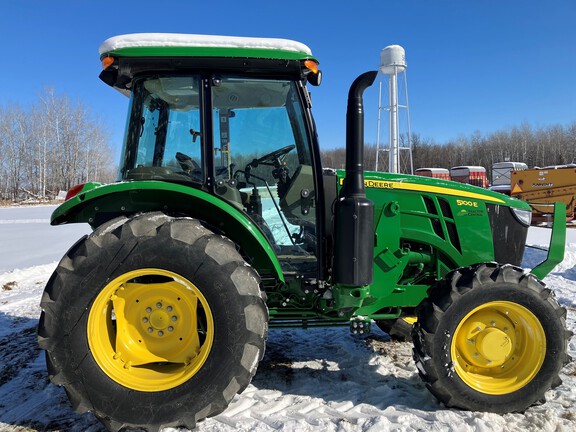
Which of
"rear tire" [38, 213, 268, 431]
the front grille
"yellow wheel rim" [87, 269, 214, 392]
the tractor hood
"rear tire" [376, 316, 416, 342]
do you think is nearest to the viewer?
"rear tire" [38, 213, 268, 431]

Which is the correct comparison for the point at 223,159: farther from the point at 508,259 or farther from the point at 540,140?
the point at 540,140

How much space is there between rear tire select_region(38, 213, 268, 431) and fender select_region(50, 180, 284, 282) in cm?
18

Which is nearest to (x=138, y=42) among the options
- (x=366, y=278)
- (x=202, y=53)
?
(x=202, y=53)

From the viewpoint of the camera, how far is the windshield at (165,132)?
2711 millimetres

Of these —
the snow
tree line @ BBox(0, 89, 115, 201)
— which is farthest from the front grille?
tree line @ BBox(0, 89, 115, 201)

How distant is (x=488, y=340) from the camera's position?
104 inches

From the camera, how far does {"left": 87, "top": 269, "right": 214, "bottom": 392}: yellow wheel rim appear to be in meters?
2.43

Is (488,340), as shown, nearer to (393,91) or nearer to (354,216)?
(354,216)

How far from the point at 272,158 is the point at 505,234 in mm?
1899

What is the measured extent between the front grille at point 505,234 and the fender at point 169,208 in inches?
68.0

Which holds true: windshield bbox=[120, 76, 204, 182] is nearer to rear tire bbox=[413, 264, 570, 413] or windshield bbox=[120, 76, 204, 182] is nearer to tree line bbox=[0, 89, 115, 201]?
rear tire bbox=[413, 264, 570, 413]

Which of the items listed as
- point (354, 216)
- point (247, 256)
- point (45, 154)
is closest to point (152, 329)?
point (247, 256)

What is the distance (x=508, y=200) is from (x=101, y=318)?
3035 millimetres

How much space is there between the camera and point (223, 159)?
277 centimetres
